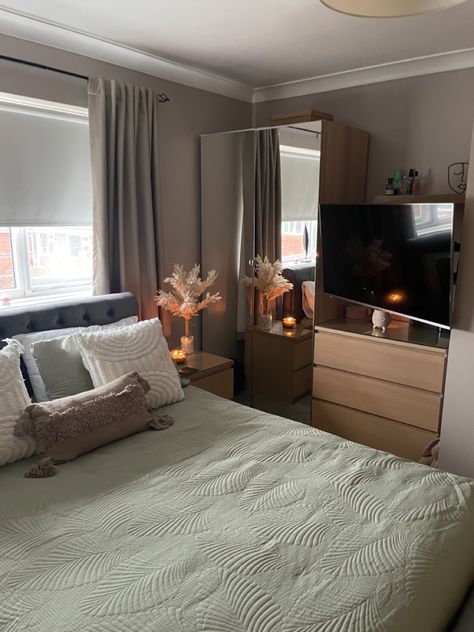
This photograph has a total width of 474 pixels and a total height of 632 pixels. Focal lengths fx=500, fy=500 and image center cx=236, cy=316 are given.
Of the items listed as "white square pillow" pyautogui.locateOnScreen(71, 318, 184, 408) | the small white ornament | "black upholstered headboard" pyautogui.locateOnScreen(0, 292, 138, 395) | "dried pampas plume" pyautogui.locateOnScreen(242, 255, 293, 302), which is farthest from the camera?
"dried pampas plume" pyautogui.locateOnScreen(242, 255, 293, 302)

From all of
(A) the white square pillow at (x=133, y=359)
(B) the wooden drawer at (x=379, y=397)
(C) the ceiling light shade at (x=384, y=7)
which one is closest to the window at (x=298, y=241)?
(B) the wooden drawer at (x=379, y=397)

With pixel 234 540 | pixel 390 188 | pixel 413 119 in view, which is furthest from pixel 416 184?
pixel 234 540

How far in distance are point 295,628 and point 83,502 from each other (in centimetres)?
82

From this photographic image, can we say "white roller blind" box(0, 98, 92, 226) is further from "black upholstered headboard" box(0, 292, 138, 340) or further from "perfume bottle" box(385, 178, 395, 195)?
"perfume bottle" box(385, 178, 395, 195)

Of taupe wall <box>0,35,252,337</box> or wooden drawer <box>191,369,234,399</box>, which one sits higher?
taupe wall <box>0,35,252,337</box>

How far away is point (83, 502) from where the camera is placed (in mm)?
1652

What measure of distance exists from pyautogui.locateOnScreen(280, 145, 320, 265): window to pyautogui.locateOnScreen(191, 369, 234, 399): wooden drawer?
2.92ft

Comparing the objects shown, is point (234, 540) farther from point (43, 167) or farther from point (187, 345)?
point (43, 167)

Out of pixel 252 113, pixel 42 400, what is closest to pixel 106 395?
pixel 42 400

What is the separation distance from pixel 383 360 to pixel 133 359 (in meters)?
1.52

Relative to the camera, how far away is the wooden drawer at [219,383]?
309cm

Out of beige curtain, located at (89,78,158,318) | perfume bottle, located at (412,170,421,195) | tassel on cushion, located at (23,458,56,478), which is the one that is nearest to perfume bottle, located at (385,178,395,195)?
perfume bottle, located at (412,170,421,195)

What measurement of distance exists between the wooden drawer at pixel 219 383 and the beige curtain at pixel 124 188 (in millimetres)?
583

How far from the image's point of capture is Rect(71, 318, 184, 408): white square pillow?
2.29 m
